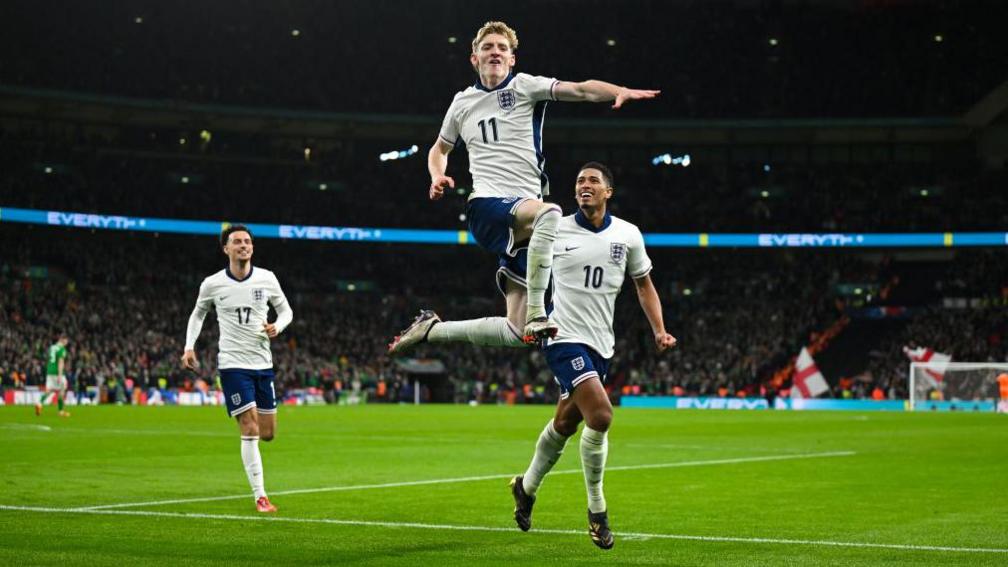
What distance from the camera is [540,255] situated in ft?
31.5

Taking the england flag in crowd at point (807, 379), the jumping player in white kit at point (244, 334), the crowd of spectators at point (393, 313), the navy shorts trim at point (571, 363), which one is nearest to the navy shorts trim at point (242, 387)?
the jumping player in white kit at point (244, 334)

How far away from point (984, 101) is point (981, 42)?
3.26m

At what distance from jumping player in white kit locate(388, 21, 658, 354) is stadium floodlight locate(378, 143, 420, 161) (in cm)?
6174

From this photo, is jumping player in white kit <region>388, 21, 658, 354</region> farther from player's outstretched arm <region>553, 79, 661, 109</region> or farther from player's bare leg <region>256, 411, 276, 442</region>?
player's bare leg <region>256, 411, 276, 442</region>

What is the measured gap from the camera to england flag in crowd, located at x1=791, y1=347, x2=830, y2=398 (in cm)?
5566


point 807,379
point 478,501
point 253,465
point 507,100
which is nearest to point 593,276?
point 507,100

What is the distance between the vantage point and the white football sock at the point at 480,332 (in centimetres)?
1002

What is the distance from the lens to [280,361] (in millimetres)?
59094

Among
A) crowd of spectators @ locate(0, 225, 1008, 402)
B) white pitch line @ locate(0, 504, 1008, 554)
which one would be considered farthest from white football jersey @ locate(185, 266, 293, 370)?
crowd of spectators @ locate(0, 225, 1008, 402)

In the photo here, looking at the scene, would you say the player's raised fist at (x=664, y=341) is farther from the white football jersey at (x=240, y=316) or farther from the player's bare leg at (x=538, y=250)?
the white football jersey at (x=240, y=316)

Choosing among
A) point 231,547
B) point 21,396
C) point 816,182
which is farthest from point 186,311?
point 231,547

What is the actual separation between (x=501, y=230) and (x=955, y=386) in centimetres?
4613

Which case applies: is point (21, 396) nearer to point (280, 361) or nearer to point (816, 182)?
point (280, 361)

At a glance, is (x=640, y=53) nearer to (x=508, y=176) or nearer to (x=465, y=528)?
(x=465, y=528)
